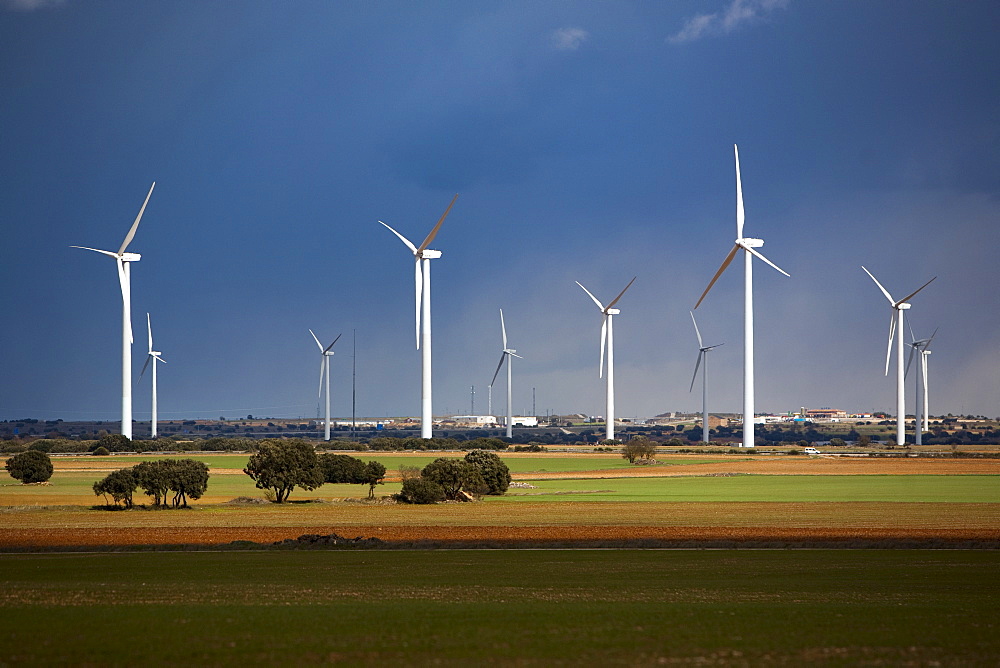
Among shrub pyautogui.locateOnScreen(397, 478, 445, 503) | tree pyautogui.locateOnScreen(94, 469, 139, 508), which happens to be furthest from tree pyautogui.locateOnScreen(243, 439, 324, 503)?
tree pyautogui.locateOnScreen(94, 469, 139, 508)

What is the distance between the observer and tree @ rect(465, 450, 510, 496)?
7356 cm

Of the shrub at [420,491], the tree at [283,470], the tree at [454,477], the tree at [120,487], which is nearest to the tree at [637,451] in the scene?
the tree at [454,477]

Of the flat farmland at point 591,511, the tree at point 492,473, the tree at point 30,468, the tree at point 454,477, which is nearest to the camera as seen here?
the flat farmland at point 591,511

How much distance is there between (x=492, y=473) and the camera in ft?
242

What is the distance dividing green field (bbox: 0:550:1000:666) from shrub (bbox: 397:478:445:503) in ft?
102

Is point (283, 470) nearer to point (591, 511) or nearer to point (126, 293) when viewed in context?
point (591, 511)

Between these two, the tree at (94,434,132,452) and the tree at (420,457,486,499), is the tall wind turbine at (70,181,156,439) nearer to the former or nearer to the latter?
the tree at (94,434,132,452)

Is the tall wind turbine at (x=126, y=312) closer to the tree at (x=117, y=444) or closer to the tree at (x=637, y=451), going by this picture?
the tree at (x=117, y=444)

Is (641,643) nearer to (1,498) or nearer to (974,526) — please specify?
(974,526)

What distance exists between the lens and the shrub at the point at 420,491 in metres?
66.7

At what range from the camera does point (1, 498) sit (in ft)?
220

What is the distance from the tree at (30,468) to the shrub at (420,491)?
3123 cm

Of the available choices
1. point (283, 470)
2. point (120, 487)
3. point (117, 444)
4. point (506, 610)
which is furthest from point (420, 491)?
point (117, 444)

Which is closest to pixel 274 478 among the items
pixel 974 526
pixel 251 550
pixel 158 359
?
pixel 251 550
